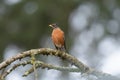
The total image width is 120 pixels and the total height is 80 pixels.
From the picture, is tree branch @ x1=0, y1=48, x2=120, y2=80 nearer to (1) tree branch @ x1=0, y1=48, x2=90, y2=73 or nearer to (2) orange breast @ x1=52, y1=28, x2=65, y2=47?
(1) tree branch @ x1=0, y1=48, x2=90, y2=73

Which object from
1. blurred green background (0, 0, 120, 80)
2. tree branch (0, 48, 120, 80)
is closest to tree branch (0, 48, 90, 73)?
tree branch (0, 48, 120, 80)

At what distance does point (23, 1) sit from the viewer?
24.5m

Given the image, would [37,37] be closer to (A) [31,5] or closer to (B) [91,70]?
(A) [31,5]

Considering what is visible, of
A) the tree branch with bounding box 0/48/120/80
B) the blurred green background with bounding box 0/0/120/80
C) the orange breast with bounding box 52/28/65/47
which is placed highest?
the blurred green background with bounding box 0/0/120/80

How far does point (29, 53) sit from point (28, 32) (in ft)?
63.2

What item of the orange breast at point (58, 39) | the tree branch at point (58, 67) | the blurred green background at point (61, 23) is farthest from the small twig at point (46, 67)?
the blurred green background at point (61, 23)

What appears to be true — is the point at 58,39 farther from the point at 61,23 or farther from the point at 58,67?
the point at 61,23

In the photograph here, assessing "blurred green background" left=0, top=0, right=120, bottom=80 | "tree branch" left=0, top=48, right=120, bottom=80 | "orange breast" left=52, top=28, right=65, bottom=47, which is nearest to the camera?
"tree branch" left=0, top=48, right=120, bottom=80

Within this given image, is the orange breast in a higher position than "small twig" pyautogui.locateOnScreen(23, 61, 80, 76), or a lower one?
higher

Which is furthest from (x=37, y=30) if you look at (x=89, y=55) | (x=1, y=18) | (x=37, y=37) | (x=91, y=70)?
(x=91, y=70)

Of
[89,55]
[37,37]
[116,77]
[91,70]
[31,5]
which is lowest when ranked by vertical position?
[116,77]

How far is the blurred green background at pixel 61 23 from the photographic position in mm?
22484

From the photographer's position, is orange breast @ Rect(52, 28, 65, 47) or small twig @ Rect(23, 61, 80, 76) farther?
orange breast @ Rect(52, 28, 65, 47)

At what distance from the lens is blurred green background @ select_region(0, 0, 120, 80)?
73.8 feet
